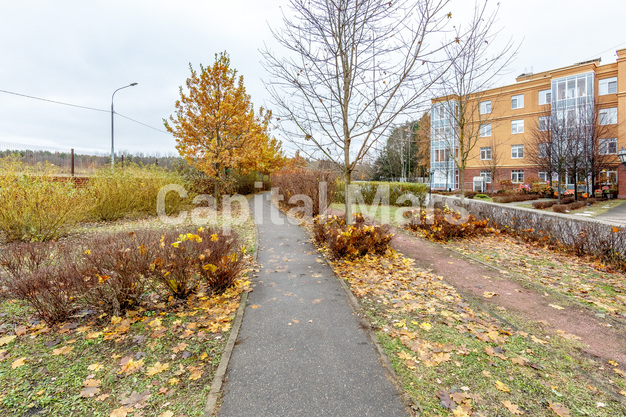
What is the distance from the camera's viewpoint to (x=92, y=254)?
4008mm

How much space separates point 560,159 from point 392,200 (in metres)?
12.4

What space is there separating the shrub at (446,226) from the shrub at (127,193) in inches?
398

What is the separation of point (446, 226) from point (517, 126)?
32801 millimetres

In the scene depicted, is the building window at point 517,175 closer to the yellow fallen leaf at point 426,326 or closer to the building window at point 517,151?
the building window at point 517,151

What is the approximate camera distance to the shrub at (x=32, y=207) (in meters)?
7.42

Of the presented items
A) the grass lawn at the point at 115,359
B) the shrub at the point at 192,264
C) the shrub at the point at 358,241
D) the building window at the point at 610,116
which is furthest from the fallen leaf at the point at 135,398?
the building window at the point at 610,116

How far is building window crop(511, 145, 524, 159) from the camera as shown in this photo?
33.7 m

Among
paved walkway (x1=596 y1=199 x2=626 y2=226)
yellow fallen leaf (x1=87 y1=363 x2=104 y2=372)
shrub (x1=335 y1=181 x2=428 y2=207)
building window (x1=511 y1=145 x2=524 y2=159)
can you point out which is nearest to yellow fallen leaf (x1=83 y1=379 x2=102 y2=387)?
yellow fallen leaf (x1=87 y1=363 x2=104 y2=372)

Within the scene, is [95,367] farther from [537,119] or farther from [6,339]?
[537,119]

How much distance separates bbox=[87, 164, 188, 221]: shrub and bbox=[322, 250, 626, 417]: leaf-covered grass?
10.5 m

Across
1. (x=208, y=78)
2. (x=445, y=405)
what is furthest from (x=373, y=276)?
(x=208, y=78)

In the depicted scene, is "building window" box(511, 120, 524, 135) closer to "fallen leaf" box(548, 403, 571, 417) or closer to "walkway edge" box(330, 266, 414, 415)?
"walkway edge" box(330, 266, 414, 415)

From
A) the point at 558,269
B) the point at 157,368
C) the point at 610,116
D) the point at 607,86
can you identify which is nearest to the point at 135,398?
the point at 157,368

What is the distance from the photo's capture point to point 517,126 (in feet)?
111
